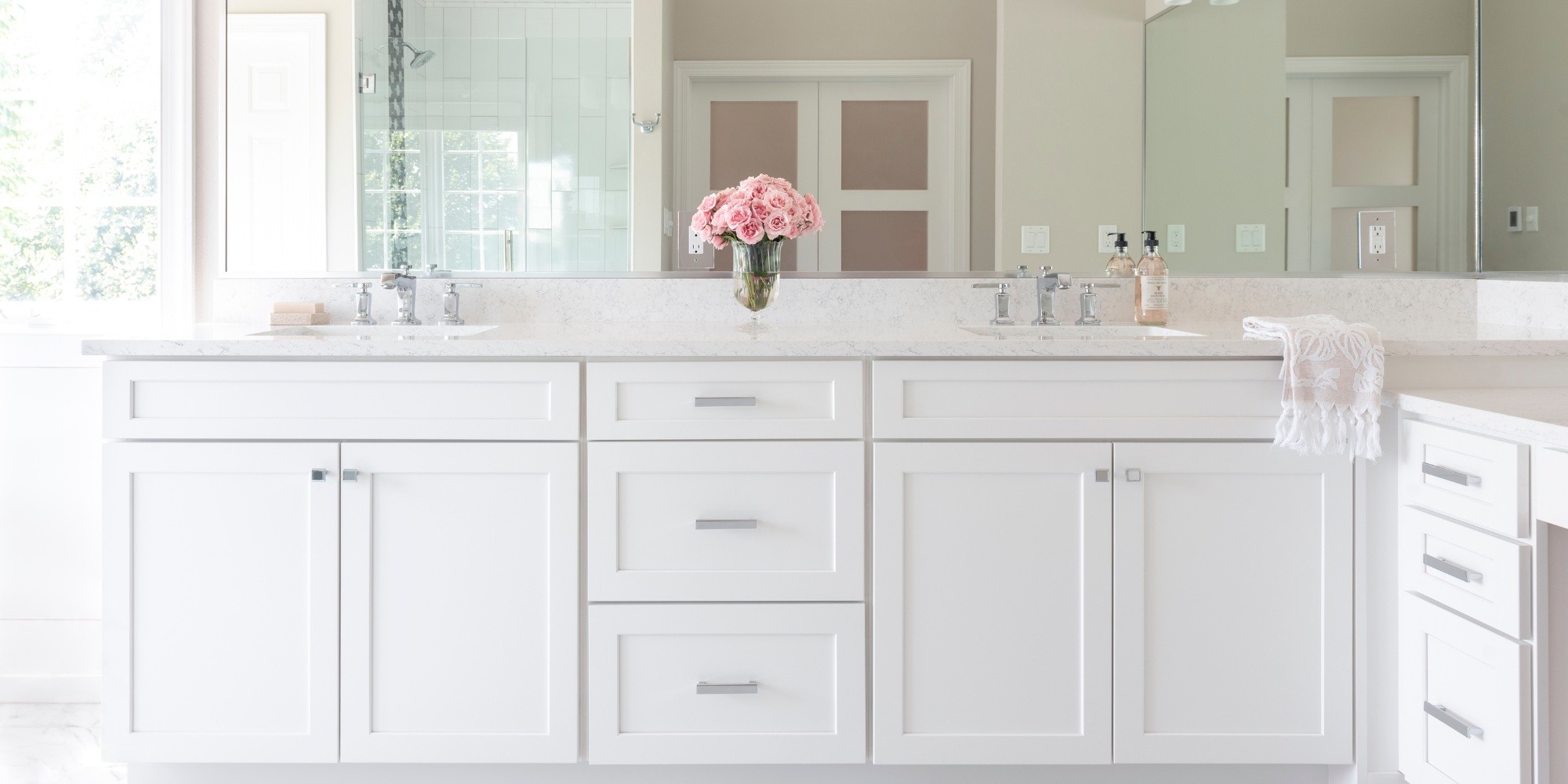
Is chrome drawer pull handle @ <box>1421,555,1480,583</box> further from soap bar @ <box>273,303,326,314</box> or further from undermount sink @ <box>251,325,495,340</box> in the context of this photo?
soap bar @ <box>273,303,326,314</box>

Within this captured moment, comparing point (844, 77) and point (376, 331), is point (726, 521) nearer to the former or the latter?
point (376, 331)

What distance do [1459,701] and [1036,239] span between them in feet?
3.82

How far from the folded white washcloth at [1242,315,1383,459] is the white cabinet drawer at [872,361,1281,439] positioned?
0.05m

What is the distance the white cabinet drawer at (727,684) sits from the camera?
1.75 m

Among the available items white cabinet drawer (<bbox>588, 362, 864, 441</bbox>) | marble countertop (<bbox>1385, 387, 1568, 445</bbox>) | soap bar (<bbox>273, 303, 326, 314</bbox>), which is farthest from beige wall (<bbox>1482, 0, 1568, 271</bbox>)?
soap bar (<bbox>273, 303, 326, 314</bbox>)

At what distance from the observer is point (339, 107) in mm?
2275

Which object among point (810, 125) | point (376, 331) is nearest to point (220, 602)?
point (376, 331)

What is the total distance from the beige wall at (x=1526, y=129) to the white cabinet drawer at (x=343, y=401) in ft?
6.50

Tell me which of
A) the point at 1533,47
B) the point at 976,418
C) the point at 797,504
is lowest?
the point at 797,504

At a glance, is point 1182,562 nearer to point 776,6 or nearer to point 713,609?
point 713,609

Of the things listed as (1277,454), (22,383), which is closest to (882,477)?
(1277,454)

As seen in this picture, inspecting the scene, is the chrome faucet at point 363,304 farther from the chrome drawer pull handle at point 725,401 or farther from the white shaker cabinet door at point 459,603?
the chrome drawer pull handle at point 725,401

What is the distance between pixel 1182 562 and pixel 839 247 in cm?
97

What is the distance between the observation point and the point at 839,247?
229 cm
